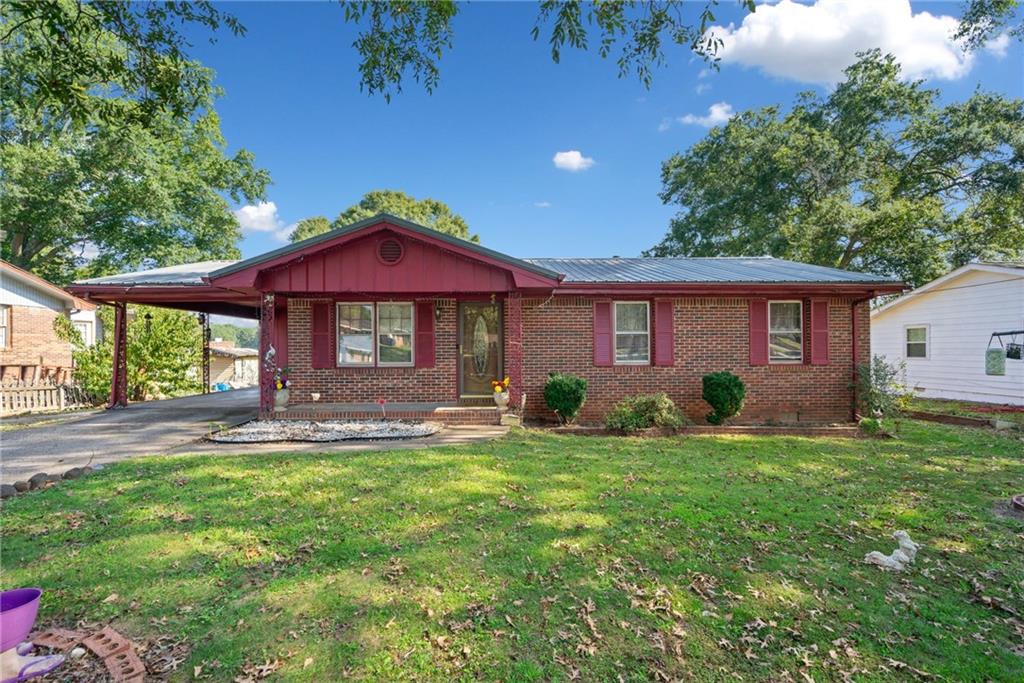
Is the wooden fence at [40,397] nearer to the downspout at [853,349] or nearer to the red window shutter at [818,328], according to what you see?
the red window shutter at [818,328]

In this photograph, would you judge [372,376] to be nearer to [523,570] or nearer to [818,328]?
[523,570]

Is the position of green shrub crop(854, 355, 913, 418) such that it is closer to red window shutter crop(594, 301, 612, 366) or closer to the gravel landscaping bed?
red window shutter crop(594, 301, 612, 366)

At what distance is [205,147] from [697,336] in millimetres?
26671

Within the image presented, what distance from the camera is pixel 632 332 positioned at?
35.3ft

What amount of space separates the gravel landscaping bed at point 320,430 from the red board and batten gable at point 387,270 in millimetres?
2547

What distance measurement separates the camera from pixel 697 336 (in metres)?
10.7

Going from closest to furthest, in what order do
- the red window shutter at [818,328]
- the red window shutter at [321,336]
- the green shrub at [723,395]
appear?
1. the green shrub at [723,395]
2. the red window shutter at [321,336]
3. the red window shutter at [818,328]

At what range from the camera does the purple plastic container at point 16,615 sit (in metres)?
2.17

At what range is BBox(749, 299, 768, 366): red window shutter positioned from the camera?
1069 cm

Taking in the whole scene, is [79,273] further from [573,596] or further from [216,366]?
[573,596]

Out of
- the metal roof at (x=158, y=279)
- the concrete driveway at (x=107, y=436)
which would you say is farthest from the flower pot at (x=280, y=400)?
the metal roof at (x=158, y=279)

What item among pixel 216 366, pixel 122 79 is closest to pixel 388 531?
pixel 122 79

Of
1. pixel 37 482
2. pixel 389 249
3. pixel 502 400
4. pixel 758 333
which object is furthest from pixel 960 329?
pixel 37 482

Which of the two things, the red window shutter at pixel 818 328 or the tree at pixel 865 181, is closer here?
the red window shutter at pixel 818 328
